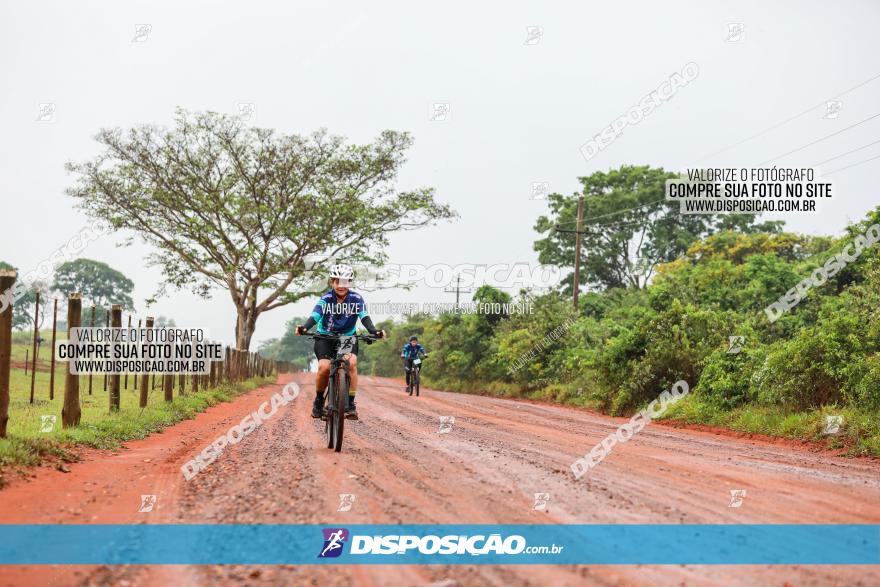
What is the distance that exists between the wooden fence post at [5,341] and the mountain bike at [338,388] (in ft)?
11.8

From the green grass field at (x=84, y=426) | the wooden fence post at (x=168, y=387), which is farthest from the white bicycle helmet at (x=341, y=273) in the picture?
the wooden fence post at (x=168, y=387)

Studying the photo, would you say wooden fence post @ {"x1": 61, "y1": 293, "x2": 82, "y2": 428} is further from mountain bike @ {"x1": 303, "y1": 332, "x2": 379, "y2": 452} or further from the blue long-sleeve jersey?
the blue long-sleeve jersey

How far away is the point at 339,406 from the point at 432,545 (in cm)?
474

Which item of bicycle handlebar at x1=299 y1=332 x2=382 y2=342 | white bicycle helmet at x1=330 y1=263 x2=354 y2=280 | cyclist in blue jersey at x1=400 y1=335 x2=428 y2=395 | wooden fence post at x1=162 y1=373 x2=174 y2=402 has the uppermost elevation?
white bicycle helmet at x1=330 y1=263 x2=354 y2=280

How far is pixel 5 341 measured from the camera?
27.7 feet

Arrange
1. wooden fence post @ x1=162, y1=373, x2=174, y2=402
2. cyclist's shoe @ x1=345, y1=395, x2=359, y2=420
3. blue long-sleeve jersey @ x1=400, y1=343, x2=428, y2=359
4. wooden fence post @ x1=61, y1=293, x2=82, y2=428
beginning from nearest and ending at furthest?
cyclist's shoe @ x1=345, y1=395, x2=359, y2=420, wooden fence post @ x1=61, y1=293, x2=82, y2=428, wooden fence post @ x1=162, y1=373, x2=174, y2=402, blue long-sleeve jersey @ x1=400, y1=343, x2=428, y2=359

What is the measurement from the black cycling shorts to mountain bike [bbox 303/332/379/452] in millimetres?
94

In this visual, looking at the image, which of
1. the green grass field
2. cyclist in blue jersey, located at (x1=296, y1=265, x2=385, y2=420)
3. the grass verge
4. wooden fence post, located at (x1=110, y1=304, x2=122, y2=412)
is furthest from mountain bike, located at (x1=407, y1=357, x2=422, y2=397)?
cyclist in blue jersey, located at (x1=296, y1=265, x2=385, y2=420)

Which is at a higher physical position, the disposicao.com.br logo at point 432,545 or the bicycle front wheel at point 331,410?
the bicycle front wheel at point 331,410

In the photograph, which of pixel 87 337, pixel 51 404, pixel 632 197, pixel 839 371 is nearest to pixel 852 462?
pixel 839 371

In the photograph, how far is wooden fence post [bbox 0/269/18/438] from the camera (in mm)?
8188

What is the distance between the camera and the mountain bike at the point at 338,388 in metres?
9.10

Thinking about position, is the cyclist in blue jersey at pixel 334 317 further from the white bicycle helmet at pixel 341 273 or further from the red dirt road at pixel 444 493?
the red dirt road at pixel 444 493

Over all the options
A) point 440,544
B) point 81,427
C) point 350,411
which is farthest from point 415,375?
point 440,544
